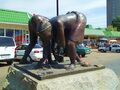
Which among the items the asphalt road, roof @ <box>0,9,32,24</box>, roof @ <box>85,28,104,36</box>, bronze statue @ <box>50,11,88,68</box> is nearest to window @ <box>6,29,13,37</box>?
roof @ <box>0,9,32,24</box>

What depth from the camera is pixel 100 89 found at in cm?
662

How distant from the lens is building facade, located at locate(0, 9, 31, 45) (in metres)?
32.6

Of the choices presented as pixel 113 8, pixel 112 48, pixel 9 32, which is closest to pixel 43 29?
pixel 9 32

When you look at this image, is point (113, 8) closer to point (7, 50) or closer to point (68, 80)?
point (7, 50)

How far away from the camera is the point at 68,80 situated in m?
6.01

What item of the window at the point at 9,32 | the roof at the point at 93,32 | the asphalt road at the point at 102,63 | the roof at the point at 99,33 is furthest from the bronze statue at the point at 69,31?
the roof at the point at 93,32

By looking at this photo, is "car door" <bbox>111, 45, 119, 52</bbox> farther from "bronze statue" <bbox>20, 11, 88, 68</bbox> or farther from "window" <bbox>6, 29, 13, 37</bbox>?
"bronze statue" <bbox>20, 11, 88, 68</bbox>

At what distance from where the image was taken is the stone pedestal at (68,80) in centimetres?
579

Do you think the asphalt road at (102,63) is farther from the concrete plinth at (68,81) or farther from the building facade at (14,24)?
the building facade at (14,24)

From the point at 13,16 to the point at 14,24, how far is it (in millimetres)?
1074

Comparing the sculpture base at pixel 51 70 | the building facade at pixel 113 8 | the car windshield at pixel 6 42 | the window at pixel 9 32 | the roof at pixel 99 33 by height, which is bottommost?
the sculpture base at pixel 51 70

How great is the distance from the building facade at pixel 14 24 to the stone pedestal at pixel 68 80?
2602 cm

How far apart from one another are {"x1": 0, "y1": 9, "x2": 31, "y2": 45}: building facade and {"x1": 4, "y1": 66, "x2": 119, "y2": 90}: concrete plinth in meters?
26.0

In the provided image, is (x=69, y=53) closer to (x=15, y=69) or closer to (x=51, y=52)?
(x=51, y=52)
